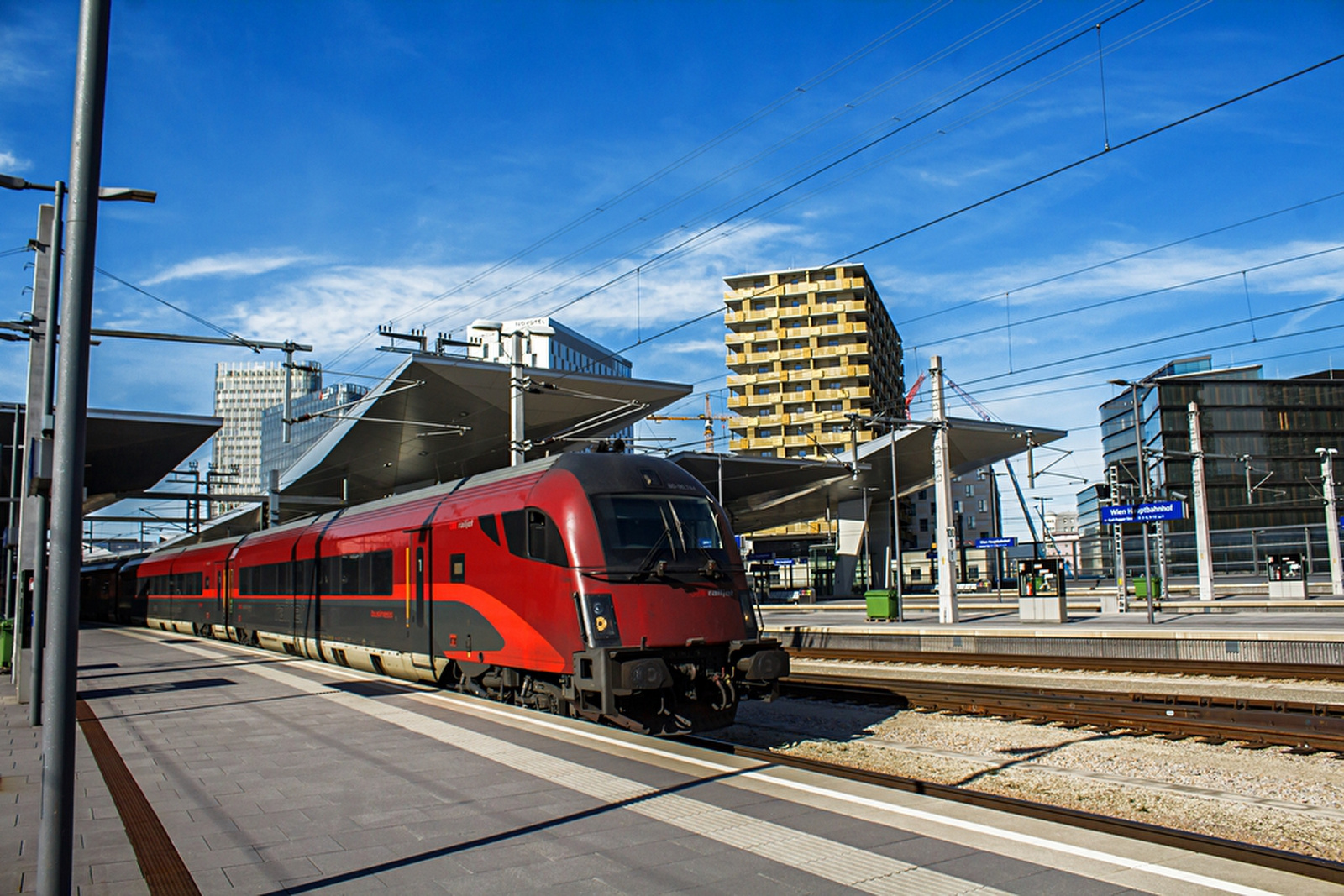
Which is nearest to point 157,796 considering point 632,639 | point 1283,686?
point 632,639

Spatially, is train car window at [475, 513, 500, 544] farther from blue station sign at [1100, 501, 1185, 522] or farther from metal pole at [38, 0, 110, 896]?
blue station sign at [1100, 501, 1185, 522]

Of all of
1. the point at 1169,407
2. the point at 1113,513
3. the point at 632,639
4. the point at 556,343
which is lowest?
the point at 632,639

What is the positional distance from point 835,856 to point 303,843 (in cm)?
378

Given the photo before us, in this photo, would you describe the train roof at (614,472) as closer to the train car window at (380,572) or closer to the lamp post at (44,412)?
the train car window at (380,572)

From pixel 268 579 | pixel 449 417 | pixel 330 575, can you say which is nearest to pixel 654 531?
pixel 330 575

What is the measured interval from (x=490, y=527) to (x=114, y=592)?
41.4m

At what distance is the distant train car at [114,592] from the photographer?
41656 millimetres

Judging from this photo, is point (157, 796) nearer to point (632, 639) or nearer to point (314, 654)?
point (632, 639)

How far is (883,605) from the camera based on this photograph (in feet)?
97.5

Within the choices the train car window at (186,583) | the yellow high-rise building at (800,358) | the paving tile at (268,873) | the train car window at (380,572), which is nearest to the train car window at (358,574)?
the train car window at (380,572)

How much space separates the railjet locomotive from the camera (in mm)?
10883

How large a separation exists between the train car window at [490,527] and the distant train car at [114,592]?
32.4 meters

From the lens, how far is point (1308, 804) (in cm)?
884

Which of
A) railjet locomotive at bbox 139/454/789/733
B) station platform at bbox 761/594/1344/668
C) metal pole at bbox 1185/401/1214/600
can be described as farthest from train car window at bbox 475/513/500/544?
metal pole at bbox 1185/401/1214/600
